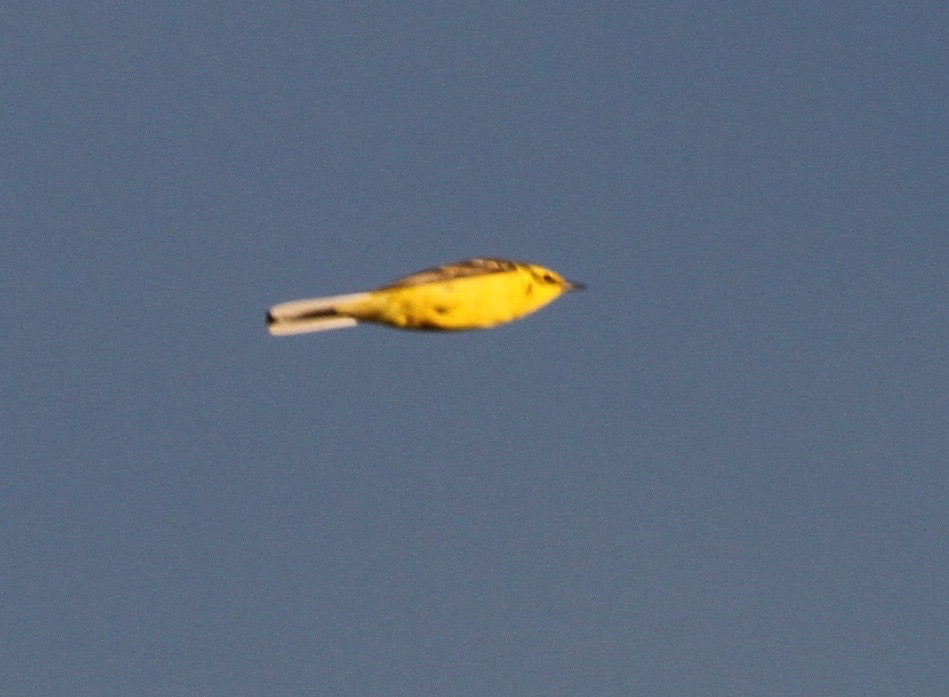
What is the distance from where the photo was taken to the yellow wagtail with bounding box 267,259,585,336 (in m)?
43.2

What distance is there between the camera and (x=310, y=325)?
142 ft

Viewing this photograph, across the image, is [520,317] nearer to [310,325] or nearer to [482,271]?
[482,271]

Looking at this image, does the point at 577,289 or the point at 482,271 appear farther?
the point at 577,289

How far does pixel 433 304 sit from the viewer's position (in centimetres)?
4384

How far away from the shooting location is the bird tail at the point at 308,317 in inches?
1697

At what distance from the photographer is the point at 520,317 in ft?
150

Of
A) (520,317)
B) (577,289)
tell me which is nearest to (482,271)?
(520,317)

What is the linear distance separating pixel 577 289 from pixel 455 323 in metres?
6.04

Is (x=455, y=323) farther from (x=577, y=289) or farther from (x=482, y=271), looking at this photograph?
(x=577, y=289)

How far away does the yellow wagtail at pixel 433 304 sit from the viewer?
43219 mm

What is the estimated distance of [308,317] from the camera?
1700 inches

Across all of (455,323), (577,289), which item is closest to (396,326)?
(455,323)

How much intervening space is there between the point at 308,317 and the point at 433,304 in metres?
3.36

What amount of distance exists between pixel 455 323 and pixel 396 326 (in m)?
1.59
